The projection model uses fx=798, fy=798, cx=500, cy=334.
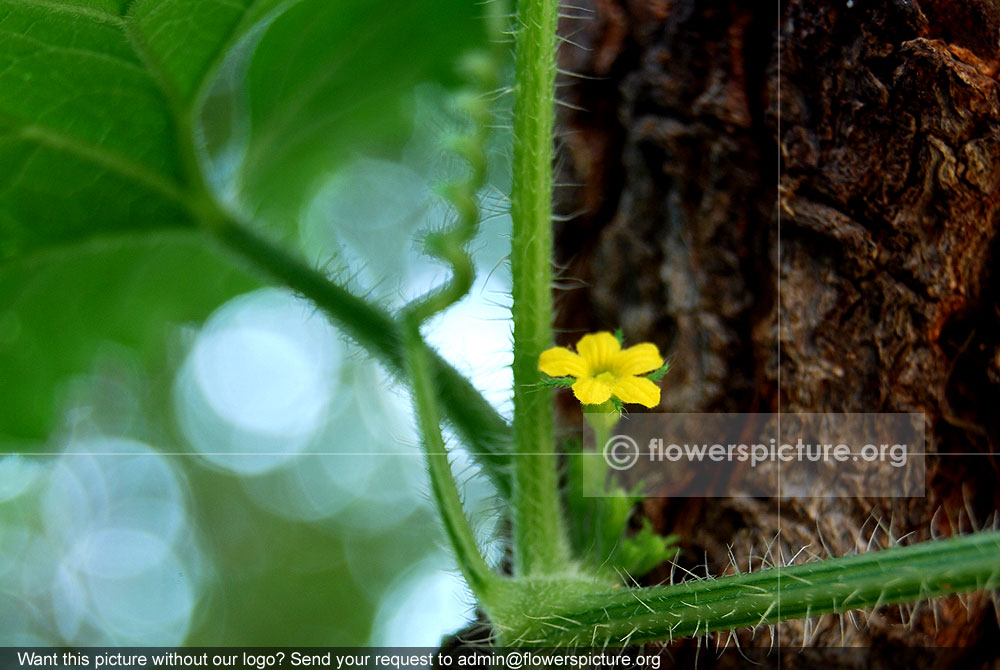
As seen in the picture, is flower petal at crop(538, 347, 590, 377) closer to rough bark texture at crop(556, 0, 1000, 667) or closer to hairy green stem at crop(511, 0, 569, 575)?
hairy green stem at crop(511, 0, 569, 575)

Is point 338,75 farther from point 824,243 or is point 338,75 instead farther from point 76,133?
point 824,243

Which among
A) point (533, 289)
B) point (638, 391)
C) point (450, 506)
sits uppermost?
point (533, 289)

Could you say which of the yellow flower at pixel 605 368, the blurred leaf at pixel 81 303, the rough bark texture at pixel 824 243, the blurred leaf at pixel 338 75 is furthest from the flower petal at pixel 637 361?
the blurred leaf at pixel 81 303

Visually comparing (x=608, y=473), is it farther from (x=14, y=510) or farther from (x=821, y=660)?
(x=14, y=510)

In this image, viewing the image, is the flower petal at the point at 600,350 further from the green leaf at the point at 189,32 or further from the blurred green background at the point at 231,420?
the green leaf at the point at 189,32

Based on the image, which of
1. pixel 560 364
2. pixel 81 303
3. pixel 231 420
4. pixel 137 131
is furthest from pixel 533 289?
pixel 231 420

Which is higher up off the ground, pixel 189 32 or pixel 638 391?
pixel 189 32

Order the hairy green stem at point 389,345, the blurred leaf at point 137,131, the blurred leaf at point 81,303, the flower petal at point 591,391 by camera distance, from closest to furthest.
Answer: the flower petal at point 591,391, the hairy green stem at point 389,345, the blurred leaf at point 137,131, the blurred leaf at point 81,303
